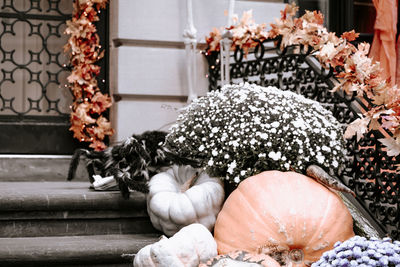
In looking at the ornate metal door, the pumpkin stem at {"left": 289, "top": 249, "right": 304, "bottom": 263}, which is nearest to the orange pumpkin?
the pumpkin stem at {"left": 289, "top": 249, "right": 304, "bottom": 263}

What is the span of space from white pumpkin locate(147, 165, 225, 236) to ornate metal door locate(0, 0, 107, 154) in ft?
6.25

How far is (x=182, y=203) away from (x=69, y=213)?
800 mm

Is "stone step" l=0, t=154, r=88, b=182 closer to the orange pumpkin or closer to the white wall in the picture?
the white wall

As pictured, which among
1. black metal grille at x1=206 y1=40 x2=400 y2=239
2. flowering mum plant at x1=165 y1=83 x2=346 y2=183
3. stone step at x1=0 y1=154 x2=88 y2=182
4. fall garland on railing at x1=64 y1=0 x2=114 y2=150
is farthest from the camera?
fall garland on railing at x1=64 y1=0 x2=114 y2=150

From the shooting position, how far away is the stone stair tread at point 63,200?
3.99 meters

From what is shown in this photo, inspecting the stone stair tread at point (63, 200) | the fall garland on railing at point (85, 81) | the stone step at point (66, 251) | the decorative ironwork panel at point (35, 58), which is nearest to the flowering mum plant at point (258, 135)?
the stone stair tread at point (63, 200)

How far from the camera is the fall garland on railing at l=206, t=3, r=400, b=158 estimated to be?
3.79 meters

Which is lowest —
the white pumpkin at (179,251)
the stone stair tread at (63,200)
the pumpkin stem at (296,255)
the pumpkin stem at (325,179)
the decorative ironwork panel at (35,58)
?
the pumpkin stem at (296,255)

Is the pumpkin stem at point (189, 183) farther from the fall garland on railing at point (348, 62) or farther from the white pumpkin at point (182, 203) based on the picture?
the fall garland on railing at point (348, 62)

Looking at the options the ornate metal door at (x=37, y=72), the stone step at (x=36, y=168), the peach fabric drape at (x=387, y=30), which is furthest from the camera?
the peach fabric drape at (x=387, y=30)

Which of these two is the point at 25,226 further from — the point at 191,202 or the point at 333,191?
the point at 333,191

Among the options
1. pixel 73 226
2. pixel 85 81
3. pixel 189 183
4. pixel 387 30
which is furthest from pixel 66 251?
pixel 387 30

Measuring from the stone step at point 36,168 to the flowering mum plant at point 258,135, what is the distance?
1443mm

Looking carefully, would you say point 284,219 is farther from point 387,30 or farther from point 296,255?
point 387,30
